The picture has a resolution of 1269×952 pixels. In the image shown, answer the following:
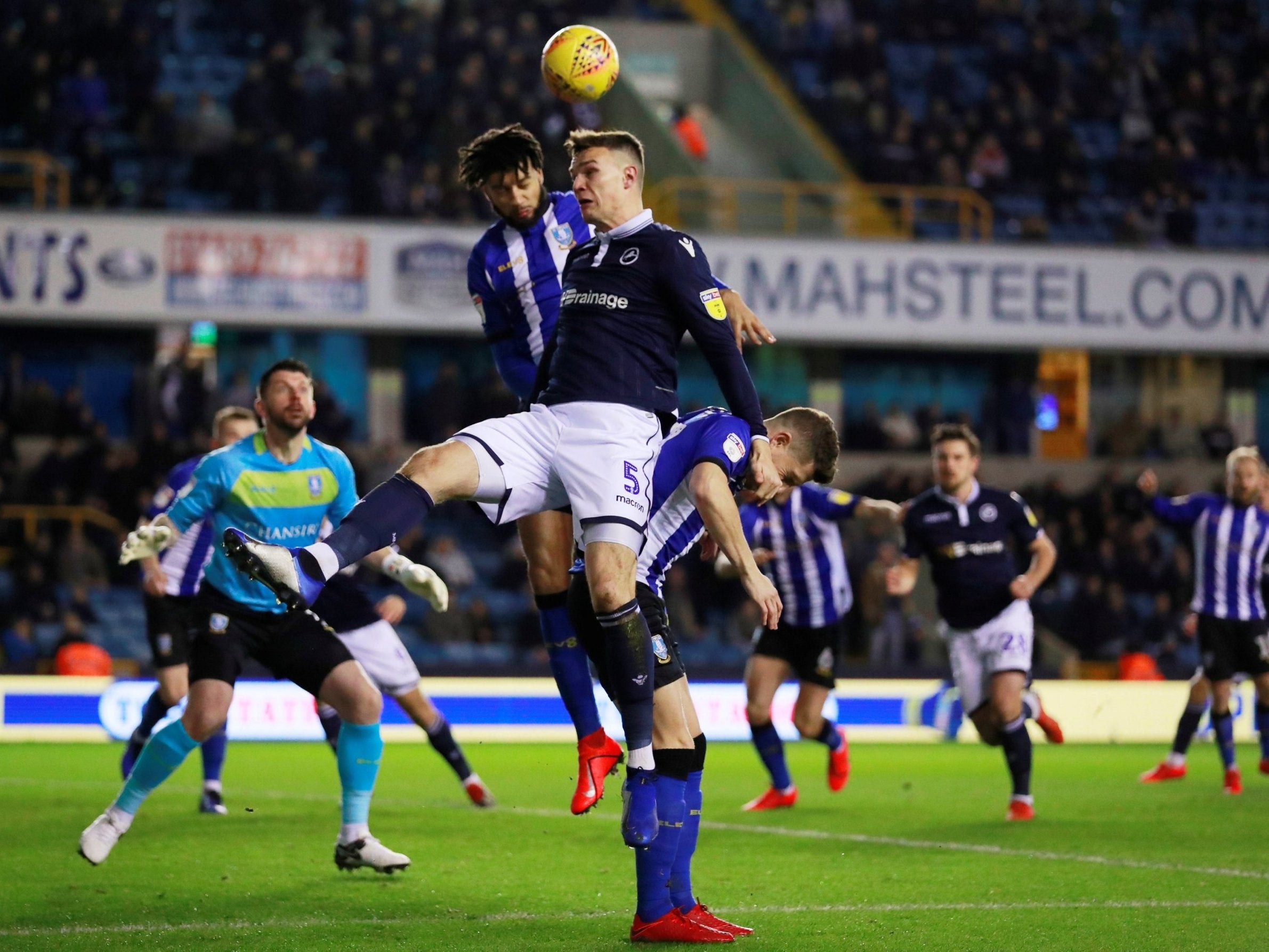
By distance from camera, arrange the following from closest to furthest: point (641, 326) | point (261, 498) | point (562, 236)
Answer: point (641, 326) < point (562, 236) < point (261, 498)

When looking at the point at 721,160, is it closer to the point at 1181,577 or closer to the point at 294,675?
the point at 1181,577

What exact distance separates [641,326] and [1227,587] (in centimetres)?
764

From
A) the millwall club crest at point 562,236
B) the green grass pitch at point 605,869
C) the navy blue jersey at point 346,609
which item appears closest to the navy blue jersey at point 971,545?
the green grass pitch at point 605,869

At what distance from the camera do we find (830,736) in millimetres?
10945

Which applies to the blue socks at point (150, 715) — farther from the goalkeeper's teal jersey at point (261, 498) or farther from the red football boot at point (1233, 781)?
the red football boot at point (1233, 781)

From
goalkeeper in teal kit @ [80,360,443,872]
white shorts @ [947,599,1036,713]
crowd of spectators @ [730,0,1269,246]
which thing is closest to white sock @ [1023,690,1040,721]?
white shorts @ [947,599,1036,713]

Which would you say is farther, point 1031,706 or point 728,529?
point 1031,706

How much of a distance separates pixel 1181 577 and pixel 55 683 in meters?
12.7

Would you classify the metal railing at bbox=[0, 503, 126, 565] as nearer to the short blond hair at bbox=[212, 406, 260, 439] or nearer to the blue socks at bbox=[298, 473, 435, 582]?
the short blond hair at bbox=[212, 406, 260, 439]

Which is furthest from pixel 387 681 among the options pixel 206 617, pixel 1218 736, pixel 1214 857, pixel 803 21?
pixel 803 21

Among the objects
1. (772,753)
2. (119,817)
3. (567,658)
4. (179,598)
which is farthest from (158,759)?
(772,753)

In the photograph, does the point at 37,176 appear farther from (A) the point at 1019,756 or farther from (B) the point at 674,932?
(B) the point at 674,932

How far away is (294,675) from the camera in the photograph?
23.6 ft

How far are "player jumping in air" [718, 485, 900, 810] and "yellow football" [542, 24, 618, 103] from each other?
4330 mm
